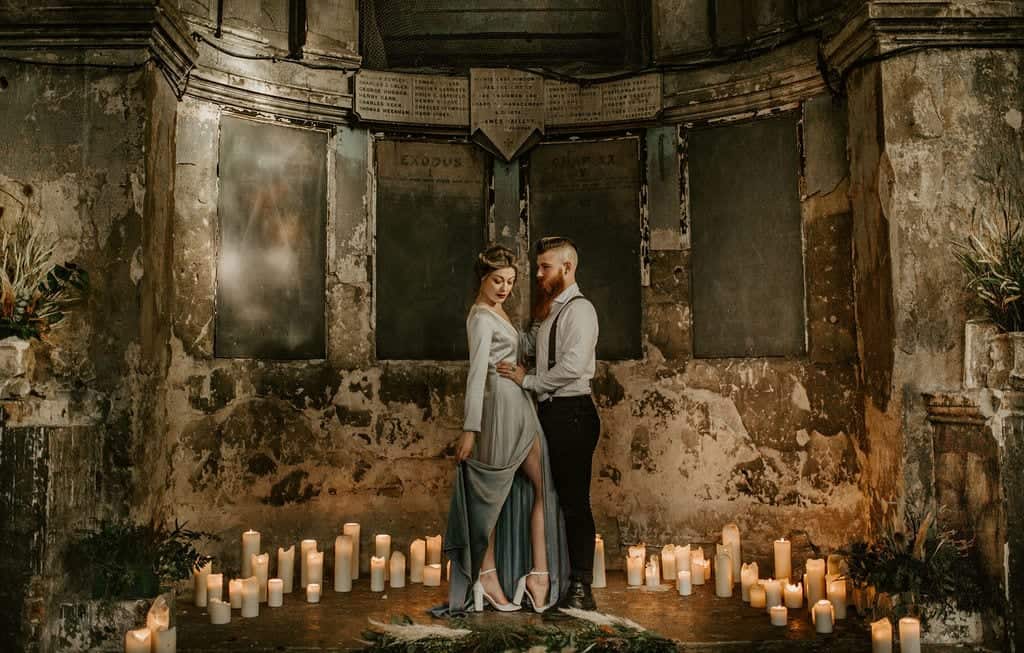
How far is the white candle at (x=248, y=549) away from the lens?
4793mm

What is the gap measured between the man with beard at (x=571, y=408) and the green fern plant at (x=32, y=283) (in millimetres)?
2127

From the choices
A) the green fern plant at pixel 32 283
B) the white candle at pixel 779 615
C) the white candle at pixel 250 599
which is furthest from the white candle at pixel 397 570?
the green fern plant at pixel 32 283

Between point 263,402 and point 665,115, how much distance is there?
10.8 ft

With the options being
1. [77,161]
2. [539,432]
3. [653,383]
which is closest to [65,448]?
[77,161]

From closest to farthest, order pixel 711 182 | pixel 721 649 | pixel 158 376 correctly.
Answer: pixel 721 649
pixel 158 376
pixel 711 182

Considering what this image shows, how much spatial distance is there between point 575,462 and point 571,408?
0.27 metres

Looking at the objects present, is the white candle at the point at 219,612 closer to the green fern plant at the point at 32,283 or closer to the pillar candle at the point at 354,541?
the pillar candle at the point at 354,541

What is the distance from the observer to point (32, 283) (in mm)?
3811

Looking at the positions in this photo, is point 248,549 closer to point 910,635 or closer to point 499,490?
point 499,490

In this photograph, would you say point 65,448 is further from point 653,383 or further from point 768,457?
point 768,457

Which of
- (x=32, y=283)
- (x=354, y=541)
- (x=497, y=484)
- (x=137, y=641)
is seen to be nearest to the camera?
(x=137, y=641)

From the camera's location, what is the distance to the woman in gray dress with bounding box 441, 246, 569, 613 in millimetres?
4156

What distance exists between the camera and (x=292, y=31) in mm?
5645

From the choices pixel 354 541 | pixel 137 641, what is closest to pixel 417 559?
pixel 354 541
